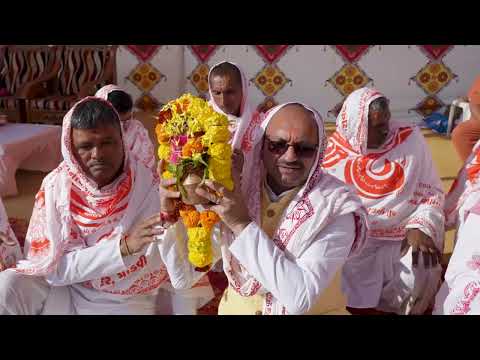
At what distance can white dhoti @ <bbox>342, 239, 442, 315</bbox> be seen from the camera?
3385 millimetres

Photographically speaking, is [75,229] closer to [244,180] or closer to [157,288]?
[157,288]

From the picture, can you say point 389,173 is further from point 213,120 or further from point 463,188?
point 213,120

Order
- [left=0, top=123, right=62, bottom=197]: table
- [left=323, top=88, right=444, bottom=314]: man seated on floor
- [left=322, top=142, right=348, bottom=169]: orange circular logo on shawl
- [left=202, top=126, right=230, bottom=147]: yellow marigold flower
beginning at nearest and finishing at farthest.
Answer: [left=202, top=126, right=230, bottom=147]: yellow marigold flower → [left=323, top=88, right=444, bottom=314]: man seated on floor → [left=322, top=142, right=348, bottom=169]: orange circular logo on shawl → [left=0, top=123, right=62, bottom=197]: table

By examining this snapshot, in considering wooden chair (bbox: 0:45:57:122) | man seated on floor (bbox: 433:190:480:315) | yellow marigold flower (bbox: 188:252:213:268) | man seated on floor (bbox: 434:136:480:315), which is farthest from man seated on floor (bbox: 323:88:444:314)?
wooden chair (bbox: 0:45:57:122)

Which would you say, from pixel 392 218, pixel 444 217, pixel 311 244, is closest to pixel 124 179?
pixel 311 244

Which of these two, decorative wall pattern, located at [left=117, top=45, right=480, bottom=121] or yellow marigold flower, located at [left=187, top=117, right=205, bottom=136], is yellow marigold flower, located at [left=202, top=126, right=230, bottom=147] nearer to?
yellow marigold flower, located at [left=187, top=117, right=205, bottom=136]

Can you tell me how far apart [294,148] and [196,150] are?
429mm

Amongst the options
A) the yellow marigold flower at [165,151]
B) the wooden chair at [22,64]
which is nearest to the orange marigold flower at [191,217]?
the yellow marigold flower at [165,151]

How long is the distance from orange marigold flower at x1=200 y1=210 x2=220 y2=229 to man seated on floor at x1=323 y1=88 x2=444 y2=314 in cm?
171

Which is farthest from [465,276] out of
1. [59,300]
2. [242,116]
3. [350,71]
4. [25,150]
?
[350,71]

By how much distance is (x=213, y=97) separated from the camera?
14.8 feet

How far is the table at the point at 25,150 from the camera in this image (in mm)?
5875

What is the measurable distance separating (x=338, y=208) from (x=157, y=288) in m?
1.22

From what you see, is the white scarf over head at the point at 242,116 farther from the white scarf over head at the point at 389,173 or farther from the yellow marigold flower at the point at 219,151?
the yellow marigold flower at the point at 219,151
